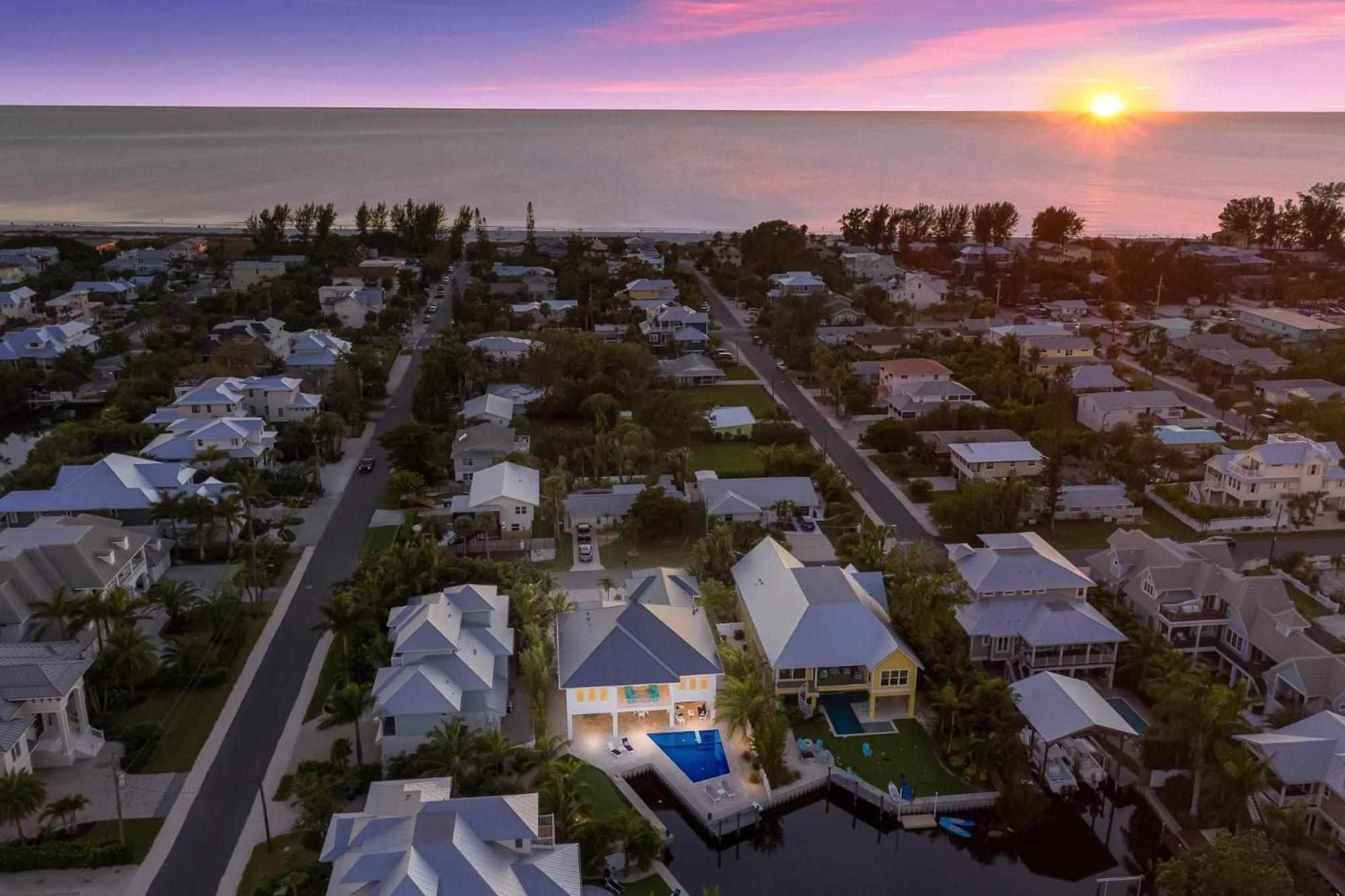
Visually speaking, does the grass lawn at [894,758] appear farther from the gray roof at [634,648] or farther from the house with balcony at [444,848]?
the house with balcony at [444,848]

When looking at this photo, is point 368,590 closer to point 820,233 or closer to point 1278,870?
point 1278,870

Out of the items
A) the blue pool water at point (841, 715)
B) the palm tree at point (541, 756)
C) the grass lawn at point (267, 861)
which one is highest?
the palm tree at point (541, 756)

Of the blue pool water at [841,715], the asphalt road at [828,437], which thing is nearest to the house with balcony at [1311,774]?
the blue pool water at [841,715]

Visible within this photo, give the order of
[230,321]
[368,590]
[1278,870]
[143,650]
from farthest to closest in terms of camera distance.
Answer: [230,321], [368,590], [143,650], [1278,870]

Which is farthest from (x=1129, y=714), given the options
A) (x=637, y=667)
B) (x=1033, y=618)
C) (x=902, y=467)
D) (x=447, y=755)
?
(x=902, y=467)

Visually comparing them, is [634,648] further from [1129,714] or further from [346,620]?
[1129,714]

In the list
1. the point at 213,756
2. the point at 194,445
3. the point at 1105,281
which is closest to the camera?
the point at 213,756

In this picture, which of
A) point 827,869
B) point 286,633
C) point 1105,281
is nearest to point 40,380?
point 286,633
